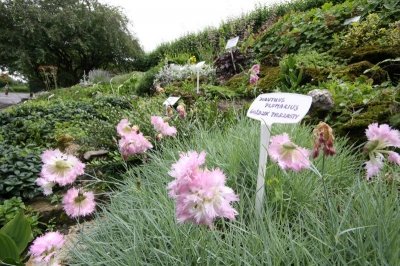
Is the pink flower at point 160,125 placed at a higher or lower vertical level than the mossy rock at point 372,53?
higher

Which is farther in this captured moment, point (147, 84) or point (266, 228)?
point (147, 84)

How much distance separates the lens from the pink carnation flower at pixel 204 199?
825mm

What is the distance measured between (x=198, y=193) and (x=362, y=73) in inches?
141

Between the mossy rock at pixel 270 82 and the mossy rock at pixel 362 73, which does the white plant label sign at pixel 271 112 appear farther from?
the mossy rock at pixel 270 82

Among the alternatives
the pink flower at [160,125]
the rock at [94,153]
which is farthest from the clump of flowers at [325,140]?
the rock at [94,153]

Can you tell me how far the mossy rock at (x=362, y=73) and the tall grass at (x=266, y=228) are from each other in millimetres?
1914

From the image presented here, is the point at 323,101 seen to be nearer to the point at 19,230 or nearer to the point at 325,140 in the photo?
the point at 325,140


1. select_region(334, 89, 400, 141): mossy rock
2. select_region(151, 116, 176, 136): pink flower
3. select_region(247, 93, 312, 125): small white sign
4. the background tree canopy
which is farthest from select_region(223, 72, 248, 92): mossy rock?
the background tree canopy

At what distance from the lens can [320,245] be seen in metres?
1.11

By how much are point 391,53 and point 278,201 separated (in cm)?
322

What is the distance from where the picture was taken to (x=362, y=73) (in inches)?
151

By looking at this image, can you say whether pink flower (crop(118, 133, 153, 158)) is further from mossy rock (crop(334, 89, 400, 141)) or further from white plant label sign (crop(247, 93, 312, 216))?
mossy rock (crop(334, 89, 400, 141))

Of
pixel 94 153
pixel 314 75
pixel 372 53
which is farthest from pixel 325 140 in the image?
pixel 372 53

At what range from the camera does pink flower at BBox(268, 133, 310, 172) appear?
1.02 metres
